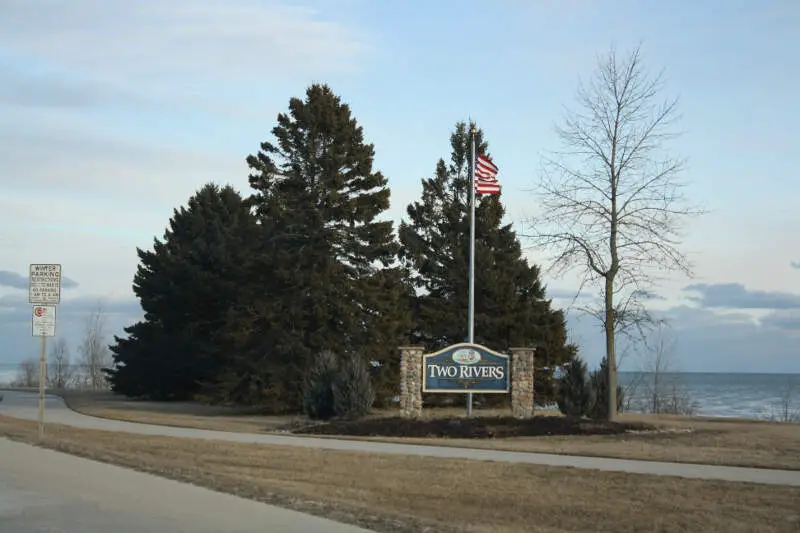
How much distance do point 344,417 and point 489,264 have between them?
16.1m

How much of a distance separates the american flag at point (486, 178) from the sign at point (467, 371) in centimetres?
495

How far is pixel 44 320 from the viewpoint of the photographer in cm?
2108

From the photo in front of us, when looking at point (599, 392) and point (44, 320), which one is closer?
point (44, 320)

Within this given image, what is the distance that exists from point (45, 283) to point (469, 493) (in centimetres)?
1244

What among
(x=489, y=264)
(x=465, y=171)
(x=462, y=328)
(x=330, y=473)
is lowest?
(x=330, y=473)

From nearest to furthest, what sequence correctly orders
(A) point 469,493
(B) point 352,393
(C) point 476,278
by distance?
(A) point 469,493 < (B) point 352,393 < (C) point 476,278

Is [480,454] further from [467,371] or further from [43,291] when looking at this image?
[43,291]

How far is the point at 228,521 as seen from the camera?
988 centimetres

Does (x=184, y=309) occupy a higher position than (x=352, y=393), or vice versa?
(x=184, y=309)

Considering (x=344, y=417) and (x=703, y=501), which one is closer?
(x=703, y=501)

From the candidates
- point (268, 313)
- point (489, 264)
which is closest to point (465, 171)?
point (489, 264)

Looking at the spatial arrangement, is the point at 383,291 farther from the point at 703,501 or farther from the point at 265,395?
the point at 703,501

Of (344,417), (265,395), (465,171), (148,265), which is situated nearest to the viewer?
(344,417)

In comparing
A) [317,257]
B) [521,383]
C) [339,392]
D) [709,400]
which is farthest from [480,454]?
[709,400]
